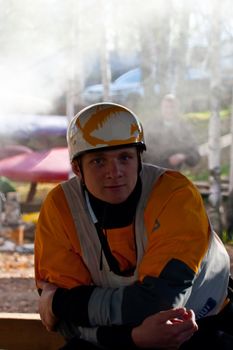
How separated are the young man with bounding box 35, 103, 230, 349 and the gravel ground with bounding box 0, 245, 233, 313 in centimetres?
198

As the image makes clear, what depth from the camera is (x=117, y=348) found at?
154cm

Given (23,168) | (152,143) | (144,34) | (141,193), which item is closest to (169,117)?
(152,143)

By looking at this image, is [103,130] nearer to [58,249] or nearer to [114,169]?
[114,169]

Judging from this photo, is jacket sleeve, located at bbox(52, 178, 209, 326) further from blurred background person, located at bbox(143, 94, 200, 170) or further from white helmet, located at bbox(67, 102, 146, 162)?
blurred background person, located at bbox(143, 94, 200, 170)

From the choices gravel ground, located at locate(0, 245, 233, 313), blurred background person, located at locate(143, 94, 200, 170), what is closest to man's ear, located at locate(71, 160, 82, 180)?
gravel ground, located at locate(0, 245, 233, 313)

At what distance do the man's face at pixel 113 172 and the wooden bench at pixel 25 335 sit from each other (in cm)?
67

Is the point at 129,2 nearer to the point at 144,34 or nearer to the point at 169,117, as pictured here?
the point at 144,34

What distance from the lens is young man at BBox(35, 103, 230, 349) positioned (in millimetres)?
1519

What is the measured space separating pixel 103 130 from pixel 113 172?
0.11m

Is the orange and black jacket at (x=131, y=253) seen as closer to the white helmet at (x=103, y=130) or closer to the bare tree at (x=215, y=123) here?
the white helmet at (x=103, y=130)

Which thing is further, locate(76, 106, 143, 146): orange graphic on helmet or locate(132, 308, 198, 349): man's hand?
locate(76, 106, 143, 146): orange graphic on helmet

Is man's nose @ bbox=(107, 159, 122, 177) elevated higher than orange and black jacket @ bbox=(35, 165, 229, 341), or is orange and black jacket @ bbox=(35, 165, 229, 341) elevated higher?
man's nose @ bbox=(107, 159, 122, 177)

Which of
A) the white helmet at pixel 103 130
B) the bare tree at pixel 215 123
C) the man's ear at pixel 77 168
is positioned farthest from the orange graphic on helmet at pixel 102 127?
the bare tree at pixel 215 123

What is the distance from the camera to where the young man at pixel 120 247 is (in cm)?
152
